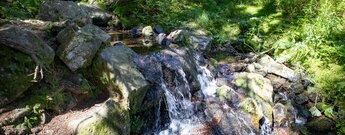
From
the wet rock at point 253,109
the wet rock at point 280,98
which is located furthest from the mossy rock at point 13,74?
the wet rock at point 280,98

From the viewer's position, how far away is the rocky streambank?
4516mm

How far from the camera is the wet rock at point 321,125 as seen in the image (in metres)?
7.06

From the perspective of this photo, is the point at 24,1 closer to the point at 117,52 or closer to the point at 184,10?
the point at 117,52

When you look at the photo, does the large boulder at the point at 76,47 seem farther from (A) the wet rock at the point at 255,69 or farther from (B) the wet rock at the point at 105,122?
(A) the wet rock at the point at 255,69

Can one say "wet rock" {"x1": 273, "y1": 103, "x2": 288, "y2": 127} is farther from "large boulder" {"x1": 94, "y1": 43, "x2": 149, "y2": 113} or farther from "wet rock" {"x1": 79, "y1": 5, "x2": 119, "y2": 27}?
"wet rock" {"x1": 79, "y1": 5, "x2": 119, "y2": 27}

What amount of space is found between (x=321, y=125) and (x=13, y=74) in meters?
7.27

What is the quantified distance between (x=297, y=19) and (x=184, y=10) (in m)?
4.81

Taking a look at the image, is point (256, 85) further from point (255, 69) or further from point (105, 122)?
point (105, 122)

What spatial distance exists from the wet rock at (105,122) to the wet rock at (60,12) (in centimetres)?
365

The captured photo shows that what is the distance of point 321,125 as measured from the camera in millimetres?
Answer: 7070

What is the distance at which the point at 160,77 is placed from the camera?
6547 millimetres

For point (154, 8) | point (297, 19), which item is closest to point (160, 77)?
point (154, 8)

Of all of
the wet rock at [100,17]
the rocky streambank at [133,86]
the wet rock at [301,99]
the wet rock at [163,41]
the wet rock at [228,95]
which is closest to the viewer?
the rocky streambank at [133,86]

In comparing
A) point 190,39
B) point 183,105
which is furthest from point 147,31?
point 183,105
